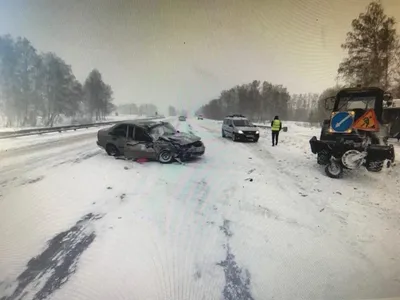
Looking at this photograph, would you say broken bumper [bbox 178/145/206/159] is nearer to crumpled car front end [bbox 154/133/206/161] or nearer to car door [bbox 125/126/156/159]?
crumpled car front end [bbox 154/133/206/161]

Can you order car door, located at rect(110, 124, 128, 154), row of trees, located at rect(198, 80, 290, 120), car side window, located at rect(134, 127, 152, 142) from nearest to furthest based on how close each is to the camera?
1. row of trees, located at rect(198, 80, 290, 120)
2. car door, located at rect(110, 124, 128, 154)
3. car side window, located at rect(134, 127, 152, 142)

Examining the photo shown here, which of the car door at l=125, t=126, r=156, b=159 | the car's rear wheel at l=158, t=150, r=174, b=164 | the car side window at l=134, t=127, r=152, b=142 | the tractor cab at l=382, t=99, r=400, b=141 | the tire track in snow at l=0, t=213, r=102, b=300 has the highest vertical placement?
the tractor cab at l=382, t=99, r=400, b=141

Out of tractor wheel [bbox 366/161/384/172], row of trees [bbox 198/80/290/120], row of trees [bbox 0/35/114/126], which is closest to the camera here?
row of trees [bbox 0/35/114/126]

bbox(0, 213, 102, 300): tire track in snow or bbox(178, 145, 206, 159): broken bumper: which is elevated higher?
bbox(178, 145, 206, 159): broken bumper

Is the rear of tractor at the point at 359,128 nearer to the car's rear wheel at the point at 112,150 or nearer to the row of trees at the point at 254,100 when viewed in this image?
the row of trees at the point at 254,100

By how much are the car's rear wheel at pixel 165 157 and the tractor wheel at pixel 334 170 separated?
10.8 feet

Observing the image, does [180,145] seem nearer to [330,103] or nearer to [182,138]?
[182,138]

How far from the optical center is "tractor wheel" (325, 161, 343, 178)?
406cm

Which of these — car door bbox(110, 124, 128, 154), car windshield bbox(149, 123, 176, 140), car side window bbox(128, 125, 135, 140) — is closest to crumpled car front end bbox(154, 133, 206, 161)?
car windshield bbox(149, 123, 176, 140)

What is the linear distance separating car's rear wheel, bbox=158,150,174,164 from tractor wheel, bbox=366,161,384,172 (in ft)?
12.4

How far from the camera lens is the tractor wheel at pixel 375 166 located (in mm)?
3189

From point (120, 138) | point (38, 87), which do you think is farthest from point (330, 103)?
point (120, 138)

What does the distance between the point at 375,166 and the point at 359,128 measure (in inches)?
36.7

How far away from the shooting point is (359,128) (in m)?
2.75
